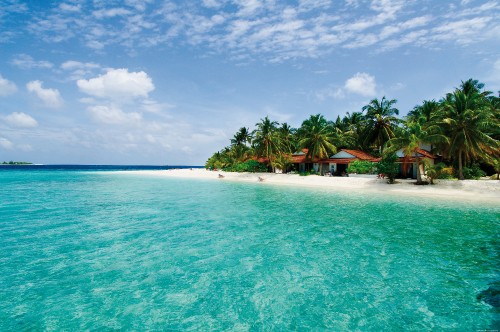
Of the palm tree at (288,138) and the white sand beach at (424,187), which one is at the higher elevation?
the palm tree at (288,138)

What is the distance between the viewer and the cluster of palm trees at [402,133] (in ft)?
90.8

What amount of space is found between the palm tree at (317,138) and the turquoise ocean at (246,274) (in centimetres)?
2651

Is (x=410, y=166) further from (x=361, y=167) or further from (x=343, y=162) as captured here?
(x=343, y=162)

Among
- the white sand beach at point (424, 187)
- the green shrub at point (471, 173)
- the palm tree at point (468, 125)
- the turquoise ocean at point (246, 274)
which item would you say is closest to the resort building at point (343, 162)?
the white sand beach at point (424, 187)

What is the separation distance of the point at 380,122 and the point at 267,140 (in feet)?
63.3

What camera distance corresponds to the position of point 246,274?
7738 mm

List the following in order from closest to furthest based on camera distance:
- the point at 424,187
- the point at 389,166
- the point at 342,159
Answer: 1. the point at 424,187
2. the point at 389,166
3. the point at 342,159

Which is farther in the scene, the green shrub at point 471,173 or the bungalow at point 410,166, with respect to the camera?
the bungalow at point 410,166

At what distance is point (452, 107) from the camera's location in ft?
93.9

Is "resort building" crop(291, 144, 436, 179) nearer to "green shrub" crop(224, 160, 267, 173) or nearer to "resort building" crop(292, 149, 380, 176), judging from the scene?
"resort building" crop(292, 149, 380, 176)

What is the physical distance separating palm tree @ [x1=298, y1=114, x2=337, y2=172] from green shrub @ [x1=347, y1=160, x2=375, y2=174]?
12.9 ft

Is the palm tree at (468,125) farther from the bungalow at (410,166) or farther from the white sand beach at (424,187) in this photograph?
the bungalow at (410,166)

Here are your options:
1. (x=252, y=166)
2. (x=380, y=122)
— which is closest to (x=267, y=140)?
(x=252, y=166)

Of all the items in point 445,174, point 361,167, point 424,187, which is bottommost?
point 424,187
